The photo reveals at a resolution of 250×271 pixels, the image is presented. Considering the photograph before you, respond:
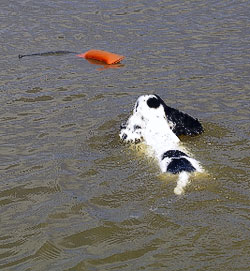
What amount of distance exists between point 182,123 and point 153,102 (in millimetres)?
469

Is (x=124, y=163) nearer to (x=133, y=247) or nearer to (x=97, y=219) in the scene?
(x=97, y=219)

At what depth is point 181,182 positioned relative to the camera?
20.0 ft

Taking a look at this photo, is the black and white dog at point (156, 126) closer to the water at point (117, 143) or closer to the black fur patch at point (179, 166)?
the water at point (117, 143)

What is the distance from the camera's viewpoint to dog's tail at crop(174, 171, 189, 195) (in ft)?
19.8

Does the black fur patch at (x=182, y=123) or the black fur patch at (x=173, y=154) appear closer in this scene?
the black fur patch at (x=173, y=154)

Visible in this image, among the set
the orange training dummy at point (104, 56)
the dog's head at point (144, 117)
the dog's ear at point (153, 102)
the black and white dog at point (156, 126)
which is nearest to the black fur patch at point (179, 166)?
the black and white dog at point (156, 126)

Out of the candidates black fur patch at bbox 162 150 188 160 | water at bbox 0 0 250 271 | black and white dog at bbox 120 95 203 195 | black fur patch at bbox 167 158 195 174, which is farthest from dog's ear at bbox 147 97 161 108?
black fur patch at bbox 167 158 195 174

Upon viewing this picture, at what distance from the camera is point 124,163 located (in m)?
6.90

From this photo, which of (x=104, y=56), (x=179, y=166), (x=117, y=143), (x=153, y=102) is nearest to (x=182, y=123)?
(x=153, y=102)

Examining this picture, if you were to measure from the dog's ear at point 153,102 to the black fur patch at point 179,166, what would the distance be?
1375 millimetres

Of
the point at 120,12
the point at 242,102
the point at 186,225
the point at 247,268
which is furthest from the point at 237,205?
the point at 120,12

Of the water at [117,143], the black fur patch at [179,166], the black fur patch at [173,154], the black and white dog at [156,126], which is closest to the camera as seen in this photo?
the water at [117,143]

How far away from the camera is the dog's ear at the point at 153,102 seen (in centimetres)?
752

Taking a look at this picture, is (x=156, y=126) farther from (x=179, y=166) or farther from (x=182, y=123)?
(x=179, y=166)
